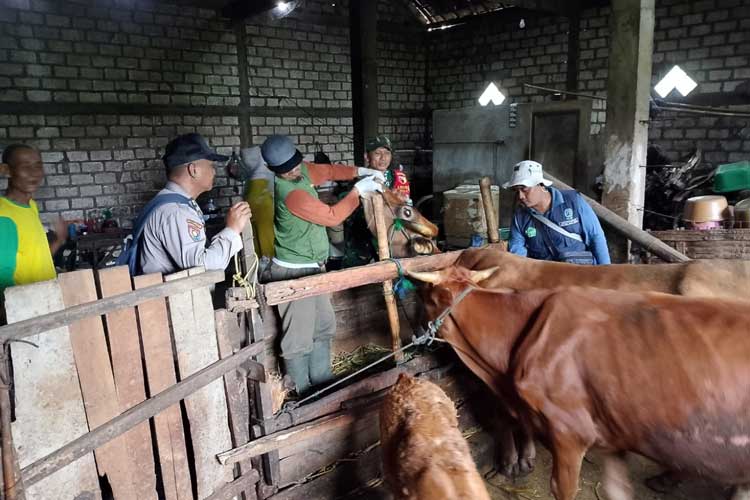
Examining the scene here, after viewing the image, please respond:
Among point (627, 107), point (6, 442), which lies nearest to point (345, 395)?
point (6, 442)

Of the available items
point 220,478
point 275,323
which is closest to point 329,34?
point 275,323

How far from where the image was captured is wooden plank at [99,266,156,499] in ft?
6.65

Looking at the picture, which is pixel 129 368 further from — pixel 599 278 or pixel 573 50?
pixel 573 50

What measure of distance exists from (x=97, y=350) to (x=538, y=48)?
11122 mm

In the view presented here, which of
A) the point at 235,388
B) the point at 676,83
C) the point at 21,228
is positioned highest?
the point at 676,83

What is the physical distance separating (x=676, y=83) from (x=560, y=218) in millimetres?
7112

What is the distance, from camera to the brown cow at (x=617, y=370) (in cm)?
238

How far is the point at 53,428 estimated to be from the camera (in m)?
1.90

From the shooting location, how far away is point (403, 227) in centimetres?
420

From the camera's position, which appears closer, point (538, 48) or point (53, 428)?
point (53, 428)

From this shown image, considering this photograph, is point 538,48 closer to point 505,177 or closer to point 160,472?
point 505,177

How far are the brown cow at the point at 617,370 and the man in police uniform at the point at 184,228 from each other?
41.5 inches

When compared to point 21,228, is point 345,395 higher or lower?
lower

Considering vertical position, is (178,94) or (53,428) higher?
(178,94)
